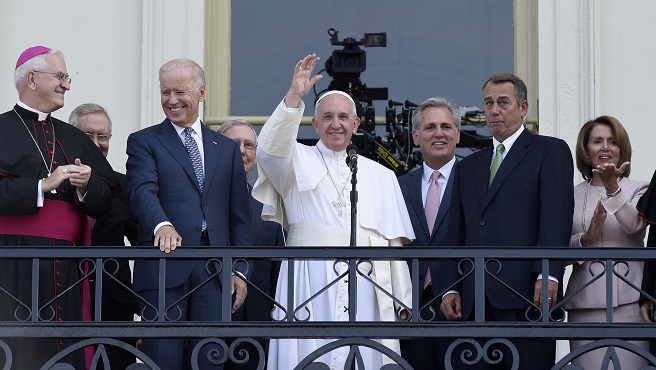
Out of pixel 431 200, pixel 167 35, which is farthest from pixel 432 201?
pixel 167 35

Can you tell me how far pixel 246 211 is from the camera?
7.00m

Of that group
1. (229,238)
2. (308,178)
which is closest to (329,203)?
(308,178)

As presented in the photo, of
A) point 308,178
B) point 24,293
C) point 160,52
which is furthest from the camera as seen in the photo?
point 160,52

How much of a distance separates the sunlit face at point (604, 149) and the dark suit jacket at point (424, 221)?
0.67 meters

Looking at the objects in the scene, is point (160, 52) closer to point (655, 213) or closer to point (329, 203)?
point (329, 203)

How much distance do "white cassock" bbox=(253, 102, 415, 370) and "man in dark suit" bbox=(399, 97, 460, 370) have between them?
131mm

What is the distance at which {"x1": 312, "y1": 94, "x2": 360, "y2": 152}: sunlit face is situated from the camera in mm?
7285

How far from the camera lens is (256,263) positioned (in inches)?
294

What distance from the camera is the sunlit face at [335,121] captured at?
7.29 meters

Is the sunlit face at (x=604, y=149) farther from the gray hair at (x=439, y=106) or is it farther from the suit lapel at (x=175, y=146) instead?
the suit lapel at (x=175, y=146)

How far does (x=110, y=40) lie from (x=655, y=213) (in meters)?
3.74

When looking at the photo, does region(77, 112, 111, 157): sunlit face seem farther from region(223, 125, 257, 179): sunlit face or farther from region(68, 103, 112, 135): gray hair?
region(223, 125, 257, 179): sunlit face

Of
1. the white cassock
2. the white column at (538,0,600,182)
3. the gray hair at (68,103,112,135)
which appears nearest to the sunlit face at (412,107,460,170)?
the white cassock

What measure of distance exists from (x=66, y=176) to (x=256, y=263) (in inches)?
47.3
